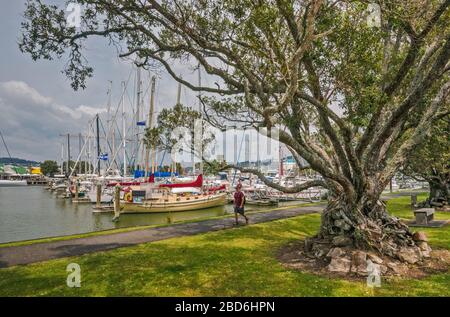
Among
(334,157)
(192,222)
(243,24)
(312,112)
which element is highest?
(243,24)

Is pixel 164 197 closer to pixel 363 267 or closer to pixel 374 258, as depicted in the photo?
pixel 374 258

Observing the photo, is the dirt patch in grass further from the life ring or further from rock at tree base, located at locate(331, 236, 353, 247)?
the life ring

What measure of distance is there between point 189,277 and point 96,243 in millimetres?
5754

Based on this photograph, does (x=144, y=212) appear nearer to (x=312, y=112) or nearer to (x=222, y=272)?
(x=312, y=112)

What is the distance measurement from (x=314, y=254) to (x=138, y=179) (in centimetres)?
3585

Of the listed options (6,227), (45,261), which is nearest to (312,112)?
(45,261)

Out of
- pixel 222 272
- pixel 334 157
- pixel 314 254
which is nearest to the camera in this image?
pixel 222 272

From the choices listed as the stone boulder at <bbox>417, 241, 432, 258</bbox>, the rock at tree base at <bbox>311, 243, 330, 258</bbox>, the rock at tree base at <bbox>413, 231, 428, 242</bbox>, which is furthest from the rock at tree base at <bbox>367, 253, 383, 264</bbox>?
the rock at tree base at <bbox>413, 231, 428, 242</bbox>

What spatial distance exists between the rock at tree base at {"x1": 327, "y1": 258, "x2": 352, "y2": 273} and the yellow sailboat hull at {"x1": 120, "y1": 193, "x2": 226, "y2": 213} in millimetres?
25596

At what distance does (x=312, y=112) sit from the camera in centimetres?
1546

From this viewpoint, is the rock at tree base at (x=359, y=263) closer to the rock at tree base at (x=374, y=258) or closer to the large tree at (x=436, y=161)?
the rock at tree base at (x=374, y=258)

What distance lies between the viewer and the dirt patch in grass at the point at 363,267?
863 cm
